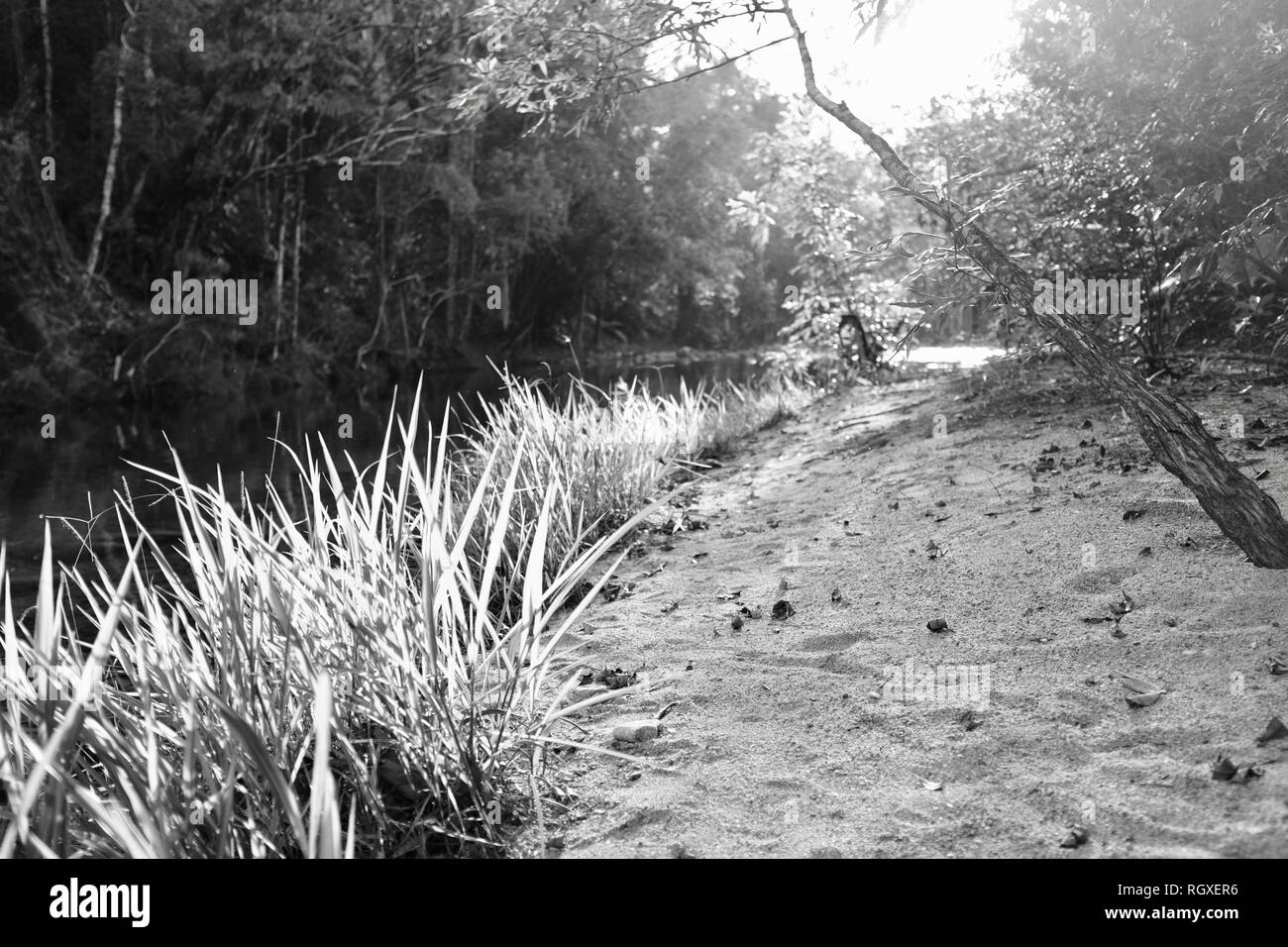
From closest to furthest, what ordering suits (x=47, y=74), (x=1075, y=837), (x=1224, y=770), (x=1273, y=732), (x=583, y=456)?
(x=1075, y=837) < (x=1224, y=770) < (x=1273, y=732) < (x=583, y=456) < (x=47, y=74)

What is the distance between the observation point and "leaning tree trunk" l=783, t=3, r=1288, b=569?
3.09m

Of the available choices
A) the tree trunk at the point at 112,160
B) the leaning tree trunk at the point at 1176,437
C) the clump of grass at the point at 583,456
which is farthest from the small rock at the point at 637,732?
the tree trunk at the point at 112,160

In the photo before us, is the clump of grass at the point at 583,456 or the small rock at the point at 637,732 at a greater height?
the clump of grass at the point at 583,456

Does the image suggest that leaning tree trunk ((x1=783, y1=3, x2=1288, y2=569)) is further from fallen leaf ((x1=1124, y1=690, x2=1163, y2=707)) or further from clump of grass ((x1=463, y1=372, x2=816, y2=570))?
clump of grass ((x1=463, y1=372, x2=816, y2=570))

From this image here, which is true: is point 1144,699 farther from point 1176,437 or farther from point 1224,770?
point 1176,437

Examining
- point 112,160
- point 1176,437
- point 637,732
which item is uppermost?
point 112,160

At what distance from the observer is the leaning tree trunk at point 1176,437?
3.09 meters

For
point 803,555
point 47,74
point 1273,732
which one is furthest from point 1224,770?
point 47,74

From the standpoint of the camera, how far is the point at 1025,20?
21.9 ft

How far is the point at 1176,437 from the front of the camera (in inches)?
124

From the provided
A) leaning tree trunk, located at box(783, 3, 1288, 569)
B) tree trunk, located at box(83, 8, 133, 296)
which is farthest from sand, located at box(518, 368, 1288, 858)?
tree trunk, located at box(83, 8, 133, 296)

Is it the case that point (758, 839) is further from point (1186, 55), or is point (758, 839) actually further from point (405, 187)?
point (405, 187)

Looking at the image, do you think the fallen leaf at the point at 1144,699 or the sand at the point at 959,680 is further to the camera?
the fallen leaf at the point at 1144,699

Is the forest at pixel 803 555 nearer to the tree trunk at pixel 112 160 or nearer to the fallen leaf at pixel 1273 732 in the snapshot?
the fallen leaf at pixel 1273 732
